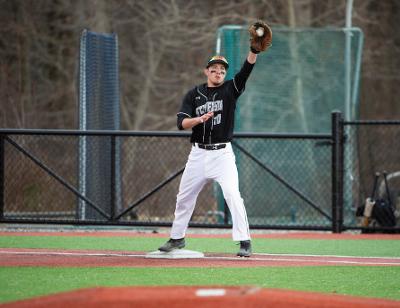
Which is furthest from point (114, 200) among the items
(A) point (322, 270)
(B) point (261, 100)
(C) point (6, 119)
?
(C) point (6, 119)

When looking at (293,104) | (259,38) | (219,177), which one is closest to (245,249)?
(219,177)

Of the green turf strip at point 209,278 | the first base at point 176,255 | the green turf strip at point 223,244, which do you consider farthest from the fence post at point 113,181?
the green turf strip at point 209,278

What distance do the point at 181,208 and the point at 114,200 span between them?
4.84m

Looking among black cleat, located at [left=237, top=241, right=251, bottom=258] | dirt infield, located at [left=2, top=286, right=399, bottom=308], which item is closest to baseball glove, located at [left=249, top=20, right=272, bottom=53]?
black cleat, located at [left=237, top=241, right=251, bottom=258]

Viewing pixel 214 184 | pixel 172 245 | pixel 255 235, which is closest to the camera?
pixel 172 245

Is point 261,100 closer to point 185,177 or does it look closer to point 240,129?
point 240,129

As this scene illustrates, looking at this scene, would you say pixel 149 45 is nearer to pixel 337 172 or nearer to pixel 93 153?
pixel 93 153

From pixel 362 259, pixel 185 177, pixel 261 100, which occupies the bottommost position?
pixel 362 259

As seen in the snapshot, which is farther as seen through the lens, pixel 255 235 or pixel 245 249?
pixel 255 235

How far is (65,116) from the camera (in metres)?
32.5

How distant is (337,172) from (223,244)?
314cm

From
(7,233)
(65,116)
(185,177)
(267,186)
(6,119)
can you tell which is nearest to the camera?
(185,177)

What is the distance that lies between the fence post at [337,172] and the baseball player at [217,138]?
16.2 feet

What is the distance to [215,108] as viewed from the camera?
11828mm
